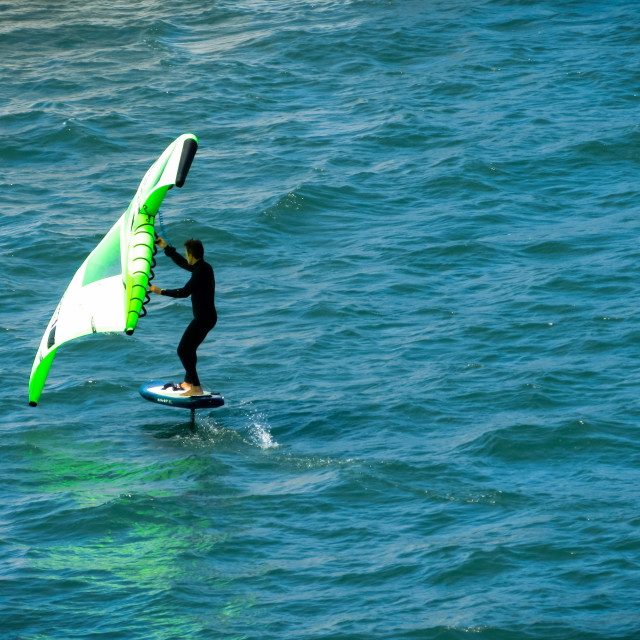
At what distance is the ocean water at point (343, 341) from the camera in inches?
444

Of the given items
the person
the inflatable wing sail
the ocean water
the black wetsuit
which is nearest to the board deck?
the person

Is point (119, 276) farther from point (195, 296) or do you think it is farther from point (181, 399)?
point (181, 399)

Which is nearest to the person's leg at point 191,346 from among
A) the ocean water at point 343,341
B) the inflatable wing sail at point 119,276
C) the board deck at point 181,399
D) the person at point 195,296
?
the person at point 195,296

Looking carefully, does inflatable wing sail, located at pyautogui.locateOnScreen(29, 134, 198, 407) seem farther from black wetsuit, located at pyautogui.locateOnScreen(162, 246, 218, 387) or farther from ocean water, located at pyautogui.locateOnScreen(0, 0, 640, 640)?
ocean water, located at pyautogui.locateOnScreen(0, 0, 640, 640)

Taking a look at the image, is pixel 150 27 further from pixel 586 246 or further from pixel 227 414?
pixel 227 414

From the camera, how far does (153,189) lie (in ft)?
43.9

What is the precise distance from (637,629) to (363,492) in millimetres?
3823

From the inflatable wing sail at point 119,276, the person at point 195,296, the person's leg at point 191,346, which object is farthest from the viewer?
the person's leg at point 191,346

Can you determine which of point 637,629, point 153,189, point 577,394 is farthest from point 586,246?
point 637,629

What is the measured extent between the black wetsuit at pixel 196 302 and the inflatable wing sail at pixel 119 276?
0.46 m

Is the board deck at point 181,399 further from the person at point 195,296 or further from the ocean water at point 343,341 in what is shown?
the ocean water at point 343,341

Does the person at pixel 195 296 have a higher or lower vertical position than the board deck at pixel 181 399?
higher

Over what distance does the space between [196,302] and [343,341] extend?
14.5 feet

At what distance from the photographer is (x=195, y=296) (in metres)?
13.8
